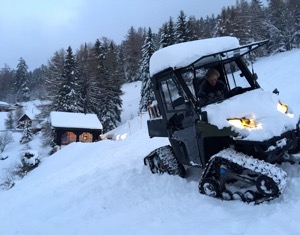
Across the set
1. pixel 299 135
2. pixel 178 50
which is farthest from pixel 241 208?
pixel 178 50

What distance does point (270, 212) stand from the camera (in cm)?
474

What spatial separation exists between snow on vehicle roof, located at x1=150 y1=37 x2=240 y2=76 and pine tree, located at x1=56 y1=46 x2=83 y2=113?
41.9 metres

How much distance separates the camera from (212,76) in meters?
7.18

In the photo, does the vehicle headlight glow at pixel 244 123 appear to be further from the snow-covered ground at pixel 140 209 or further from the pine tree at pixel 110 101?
the pine tree at pixel 110 101

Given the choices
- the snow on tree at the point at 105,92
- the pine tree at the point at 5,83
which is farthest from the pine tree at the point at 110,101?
the pine tree at the point at 5,83

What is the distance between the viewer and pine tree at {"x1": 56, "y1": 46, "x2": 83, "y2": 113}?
47469 millimetres

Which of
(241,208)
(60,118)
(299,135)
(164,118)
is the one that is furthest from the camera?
(60,118)

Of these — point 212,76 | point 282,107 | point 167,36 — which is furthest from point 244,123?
point 167,36

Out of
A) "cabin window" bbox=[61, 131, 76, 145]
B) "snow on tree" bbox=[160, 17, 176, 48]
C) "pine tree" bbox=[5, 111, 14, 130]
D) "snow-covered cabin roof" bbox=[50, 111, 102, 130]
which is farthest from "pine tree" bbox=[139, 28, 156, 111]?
"pine tree" bbox=[5, 111, 14, 130]

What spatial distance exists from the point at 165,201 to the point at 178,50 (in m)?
3.11

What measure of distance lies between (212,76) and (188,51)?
955mm

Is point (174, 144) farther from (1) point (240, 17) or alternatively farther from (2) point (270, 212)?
(1) point (240, 17)

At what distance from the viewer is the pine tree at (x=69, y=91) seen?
4747 centimetres

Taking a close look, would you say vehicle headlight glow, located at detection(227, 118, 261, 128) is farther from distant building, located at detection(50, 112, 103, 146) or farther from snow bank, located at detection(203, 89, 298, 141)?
distant building, located at detection(50, 112, 103, 146)
